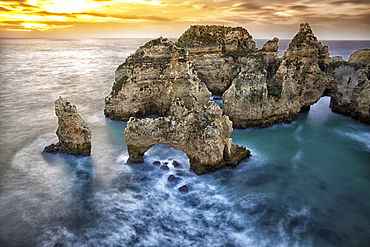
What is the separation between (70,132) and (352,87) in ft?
119

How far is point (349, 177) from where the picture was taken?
2314 cm

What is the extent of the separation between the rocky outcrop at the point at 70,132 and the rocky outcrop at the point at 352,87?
33.3 meters

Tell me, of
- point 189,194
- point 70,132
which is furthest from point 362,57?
point 70,132

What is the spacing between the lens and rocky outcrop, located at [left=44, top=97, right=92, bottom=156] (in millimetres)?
24781

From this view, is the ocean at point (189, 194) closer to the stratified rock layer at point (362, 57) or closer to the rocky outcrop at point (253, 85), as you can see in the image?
the rocky outcrop at point (253, 85)

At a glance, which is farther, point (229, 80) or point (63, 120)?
point (229, 80)

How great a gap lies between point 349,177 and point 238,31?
35381 mm

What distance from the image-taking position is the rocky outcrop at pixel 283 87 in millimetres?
32156

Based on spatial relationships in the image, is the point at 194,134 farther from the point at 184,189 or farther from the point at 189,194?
the point at 189,194

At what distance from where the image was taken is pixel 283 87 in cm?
3306

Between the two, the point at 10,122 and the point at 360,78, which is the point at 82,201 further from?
the point at 360,78

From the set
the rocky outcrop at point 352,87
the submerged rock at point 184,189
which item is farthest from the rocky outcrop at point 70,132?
the rocky outcrop at point 352,87

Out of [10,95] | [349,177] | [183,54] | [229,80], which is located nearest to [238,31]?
[229,80]

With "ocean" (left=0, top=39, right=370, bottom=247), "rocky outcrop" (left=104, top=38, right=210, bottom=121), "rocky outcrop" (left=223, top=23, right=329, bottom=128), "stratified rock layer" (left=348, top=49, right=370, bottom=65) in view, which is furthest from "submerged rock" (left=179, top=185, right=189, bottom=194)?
"stratified rock layer" (left=348, top=49, right=370, bottom=65)
